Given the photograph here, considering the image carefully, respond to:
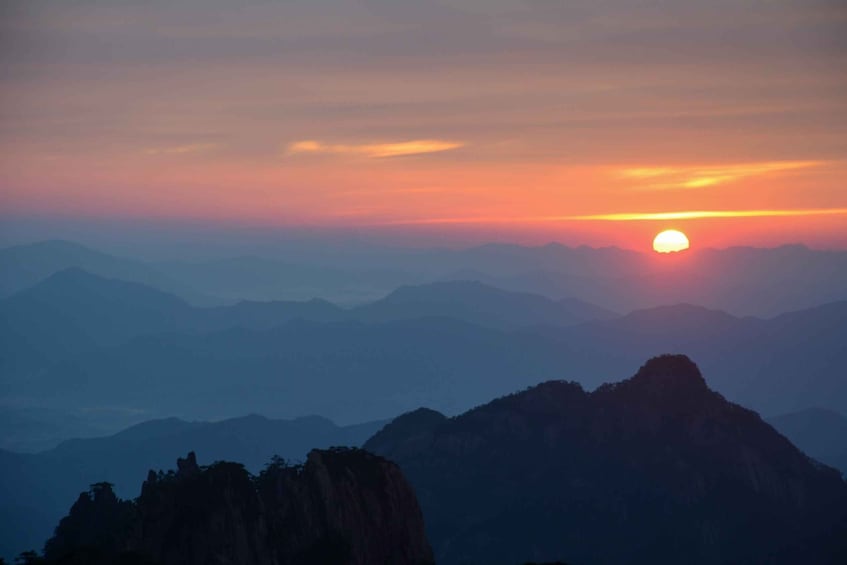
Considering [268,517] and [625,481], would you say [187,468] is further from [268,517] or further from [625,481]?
[625,481]

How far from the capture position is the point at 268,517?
257 feet

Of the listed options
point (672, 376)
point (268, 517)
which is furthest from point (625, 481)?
point (268, 517)

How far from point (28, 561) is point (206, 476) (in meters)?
15.7

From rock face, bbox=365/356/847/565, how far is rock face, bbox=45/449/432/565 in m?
41.3

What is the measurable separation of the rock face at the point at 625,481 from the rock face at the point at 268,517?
135 ft

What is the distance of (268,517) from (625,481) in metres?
59.4

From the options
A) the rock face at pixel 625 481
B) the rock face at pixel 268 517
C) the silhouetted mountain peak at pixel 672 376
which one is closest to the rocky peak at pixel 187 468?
the rock face at pixel 268 517

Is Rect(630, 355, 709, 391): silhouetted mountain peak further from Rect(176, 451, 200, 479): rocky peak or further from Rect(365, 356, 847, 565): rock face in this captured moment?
Rect(176, 451, 200, 479): rocky peak

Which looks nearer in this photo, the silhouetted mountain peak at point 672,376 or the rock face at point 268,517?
the rock face at point 268,517

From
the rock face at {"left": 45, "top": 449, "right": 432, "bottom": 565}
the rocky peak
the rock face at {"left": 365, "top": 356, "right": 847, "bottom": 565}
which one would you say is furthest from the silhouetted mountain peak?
the rocky peak

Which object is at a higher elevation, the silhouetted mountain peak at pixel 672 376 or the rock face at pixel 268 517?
the silhouetted mountain peak at pixel 672 376

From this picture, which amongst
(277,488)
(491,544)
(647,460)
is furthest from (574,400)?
(277,488)

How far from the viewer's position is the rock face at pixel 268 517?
74500 mm

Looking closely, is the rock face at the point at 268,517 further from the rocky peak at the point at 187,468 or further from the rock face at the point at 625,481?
the rock face at the point at 625,481
